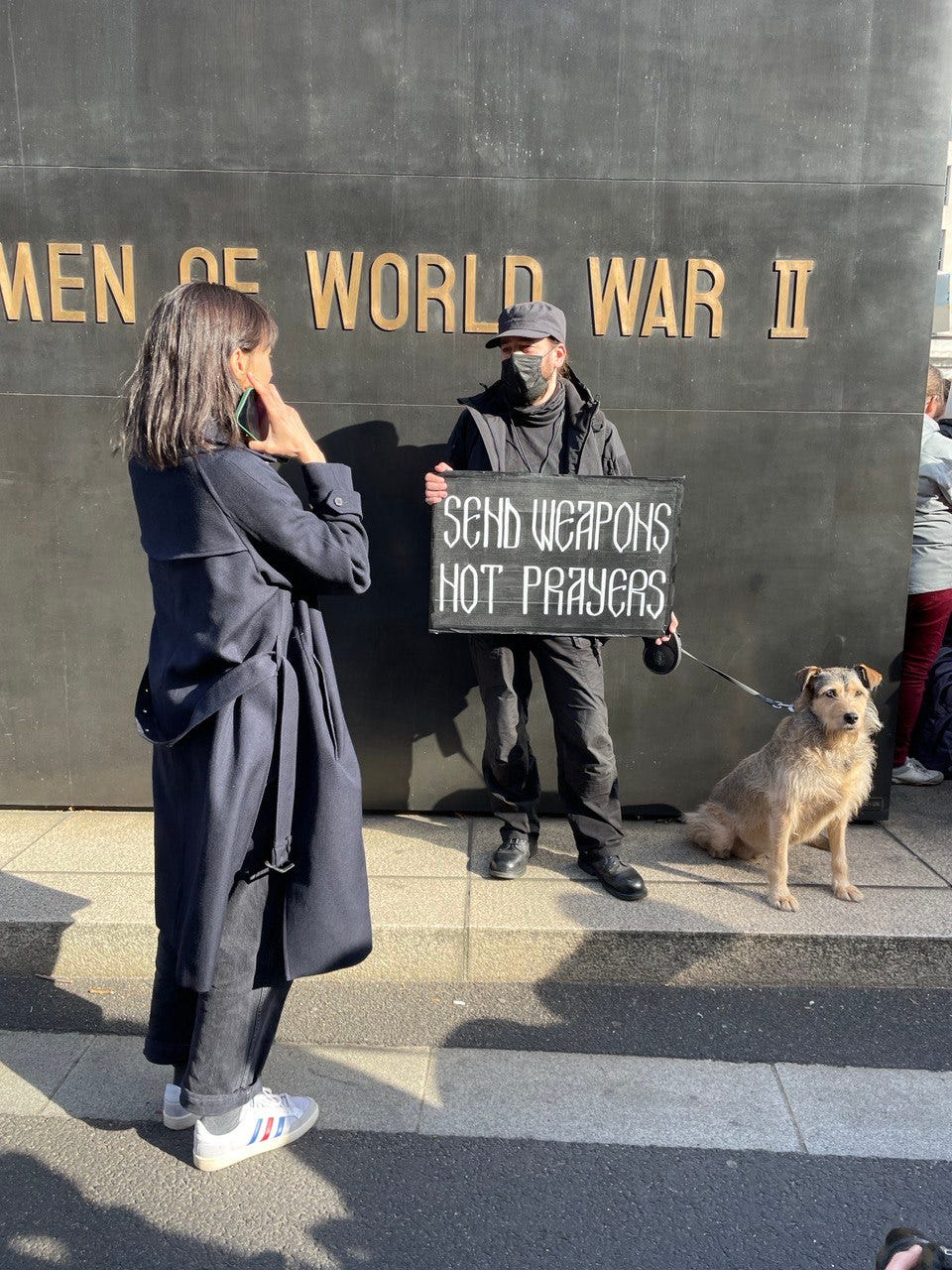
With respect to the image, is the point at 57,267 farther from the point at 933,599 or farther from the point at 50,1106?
the point at 933,599

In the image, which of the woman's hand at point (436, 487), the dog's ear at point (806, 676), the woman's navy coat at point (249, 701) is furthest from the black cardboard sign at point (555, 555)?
the woman's navy coat at point (249, 701)

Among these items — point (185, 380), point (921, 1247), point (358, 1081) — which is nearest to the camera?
point (921, 1247)

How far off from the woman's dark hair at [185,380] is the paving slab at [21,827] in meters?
2.64

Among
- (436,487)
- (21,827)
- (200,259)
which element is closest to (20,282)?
(200,259)

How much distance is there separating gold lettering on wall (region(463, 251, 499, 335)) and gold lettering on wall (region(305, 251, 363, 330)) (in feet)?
1.50

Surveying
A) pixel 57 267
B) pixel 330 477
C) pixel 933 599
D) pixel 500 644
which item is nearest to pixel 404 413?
pixel 500 644

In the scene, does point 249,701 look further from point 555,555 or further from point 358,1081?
point 555,555

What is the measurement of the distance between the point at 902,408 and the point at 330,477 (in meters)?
3.02

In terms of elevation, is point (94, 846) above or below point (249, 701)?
below

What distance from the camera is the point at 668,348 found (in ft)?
14.5

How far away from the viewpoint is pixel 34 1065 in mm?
3186

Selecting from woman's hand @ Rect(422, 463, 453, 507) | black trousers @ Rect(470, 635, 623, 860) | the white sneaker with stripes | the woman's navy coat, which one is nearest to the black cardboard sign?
woman's hand @ Rect(422, 463, 453, 507)

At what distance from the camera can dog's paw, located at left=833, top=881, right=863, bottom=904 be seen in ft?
12.9

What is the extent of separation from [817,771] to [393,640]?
1929 mm
